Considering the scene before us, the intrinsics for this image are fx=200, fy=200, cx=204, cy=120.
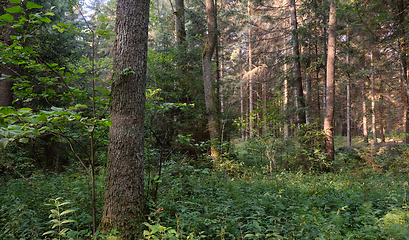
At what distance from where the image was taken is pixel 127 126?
2.90m

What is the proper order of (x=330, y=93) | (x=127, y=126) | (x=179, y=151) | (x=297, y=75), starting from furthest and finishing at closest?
(x=297, y=75) < (x=330, y=93) < (x=179, y=151) < (x=127, y=126)

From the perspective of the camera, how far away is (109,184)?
2850 mm

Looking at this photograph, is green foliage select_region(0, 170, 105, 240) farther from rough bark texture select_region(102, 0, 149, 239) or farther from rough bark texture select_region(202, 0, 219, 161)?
rough bark texture select_region(202, 0, 219, 161)

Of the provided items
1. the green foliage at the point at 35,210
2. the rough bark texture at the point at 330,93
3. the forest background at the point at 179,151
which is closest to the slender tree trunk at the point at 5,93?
the forest background at the point at 179,151

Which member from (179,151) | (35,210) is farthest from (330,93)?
(35,210)

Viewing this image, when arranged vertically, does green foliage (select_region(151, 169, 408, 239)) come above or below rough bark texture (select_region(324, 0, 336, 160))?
below

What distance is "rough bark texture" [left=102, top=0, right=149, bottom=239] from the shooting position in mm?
2791

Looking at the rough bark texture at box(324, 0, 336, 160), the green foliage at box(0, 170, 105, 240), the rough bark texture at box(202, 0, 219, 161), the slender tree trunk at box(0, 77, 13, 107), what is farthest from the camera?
the rough bark texture at box(324, 0, 336, 160)

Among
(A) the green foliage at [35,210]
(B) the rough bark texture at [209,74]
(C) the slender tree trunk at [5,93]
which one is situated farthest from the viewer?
(B) the rough bark texture at [209,74]

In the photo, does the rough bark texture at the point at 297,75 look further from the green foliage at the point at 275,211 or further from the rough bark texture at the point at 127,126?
the rough bark texture at the point at 127,126

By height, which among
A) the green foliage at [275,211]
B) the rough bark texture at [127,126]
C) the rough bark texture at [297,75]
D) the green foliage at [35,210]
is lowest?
the green foliage at [275,211]

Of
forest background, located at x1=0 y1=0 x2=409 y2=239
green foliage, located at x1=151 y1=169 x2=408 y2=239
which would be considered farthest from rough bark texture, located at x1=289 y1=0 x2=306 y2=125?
green foliage, located at x1=151 y1=169 x2=408 y2=239

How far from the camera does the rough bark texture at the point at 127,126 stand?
2791 millimetres

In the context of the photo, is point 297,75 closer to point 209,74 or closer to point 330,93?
point 330,93
